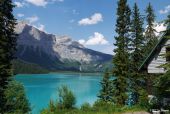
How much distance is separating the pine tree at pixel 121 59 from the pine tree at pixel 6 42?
54.8ft

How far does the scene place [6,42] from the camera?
120 ft

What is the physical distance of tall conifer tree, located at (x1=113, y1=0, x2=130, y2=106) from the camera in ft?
158

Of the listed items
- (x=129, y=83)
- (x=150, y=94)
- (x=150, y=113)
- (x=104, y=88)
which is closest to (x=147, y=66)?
(x=150, y=94)

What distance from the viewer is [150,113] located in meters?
28.2

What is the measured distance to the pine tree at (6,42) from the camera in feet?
118

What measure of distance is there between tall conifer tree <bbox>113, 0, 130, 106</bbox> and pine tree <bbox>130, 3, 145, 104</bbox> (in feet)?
9.56

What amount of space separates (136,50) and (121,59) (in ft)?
21.0

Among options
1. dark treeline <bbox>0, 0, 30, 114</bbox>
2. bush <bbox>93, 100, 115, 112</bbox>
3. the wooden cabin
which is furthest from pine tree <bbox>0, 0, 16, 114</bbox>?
the wooden cabin

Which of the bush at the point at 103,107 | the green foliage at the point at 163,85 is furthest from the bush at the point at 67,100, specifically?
the green foliage at the point at 163,85

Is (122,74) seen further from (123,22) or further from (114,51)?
(123,22)

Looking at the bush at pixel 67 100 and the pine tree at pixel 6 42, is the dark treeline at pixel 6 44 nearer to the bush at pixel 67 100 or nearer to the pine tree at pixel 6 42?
the pine tree at pixel 6 42

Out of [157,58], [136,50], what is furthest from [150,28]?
[157,58]

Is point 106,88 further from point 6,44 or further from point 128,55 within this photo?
point 6,44

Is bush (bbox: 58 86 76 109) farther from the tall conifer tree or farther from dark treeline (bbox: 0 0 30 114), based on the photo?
the tall conifer tree
